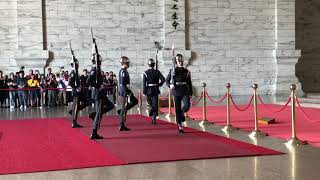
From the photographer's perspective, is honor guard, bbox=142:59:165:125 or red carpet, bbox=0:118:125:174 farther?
honor guard, bbox=142:59:165:125

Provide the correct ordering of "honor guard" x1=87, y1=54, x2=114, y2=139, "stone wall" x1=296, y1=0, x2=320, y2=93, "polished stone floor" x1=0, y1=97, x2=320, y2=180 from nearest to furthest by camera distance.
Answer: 1. "polished stone floor" x1=0, y1=97, x2=320, y2=180
2. "honor guard" x1=87, y1=54, x2=114, y2=139
3. "stone wall" x1=296, y1=0, x2=320, y2=93

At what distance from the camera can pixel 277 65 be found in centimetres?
2405

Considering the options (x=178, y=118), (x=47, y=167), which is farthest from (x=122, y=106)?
(x=47, y=167)

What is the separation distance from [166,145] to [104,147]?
41.4 inches

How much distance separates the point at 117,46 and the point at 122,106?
12.0m

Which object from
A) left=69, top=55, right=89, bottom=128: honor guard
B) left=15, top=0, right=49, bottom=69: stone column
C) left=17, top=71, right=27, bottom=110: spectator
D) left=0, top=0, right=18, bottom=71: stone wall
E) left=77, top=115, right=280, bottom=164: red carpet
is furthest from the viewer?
left=0, top=0, right=18, bottom=71: stone wall

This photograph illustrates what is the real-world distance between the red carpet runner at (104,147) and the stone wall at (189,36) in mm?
10808

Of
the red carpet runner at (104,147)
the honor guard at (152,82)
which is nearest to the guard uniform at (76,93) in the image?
the red carpet runner at (104,147)

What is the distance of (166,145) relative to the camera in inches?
320

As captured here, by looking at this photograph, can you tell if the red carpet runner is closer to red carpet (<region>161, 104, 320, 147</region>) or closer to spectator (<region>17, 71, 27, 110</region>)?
red carpet (<region>161, 104, 320, 147</region>)

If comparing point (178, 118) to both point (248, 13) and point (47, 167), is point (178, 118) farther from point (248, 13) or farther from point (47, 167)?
point (248, 13)

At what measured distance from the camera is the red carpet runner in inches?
266

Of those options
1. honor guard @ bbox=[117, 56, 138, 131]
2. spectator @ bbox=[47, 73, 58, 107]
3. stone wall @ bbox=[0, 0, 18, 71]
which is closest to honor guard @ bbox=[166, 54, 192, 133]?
honor guard @ bbox=[117, 56, 138, 131]

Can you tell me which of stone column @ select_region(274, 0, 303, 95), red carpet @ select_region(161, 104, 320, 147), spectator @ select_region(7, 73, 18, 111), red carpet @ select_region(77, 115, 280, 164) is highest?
stone column @ select_region(274, 0, 303, 95)
